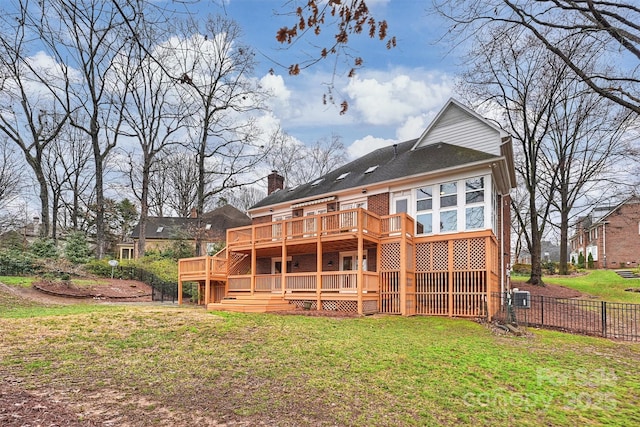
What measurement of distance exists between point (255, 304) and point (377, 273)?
4.99 m

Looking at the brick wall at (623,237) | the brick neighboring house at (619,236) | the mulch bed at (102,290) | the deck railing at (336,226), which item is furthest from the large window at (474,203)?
the brick wall at (623,237)

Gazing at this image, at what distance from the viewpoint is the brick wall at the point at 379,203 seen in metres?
17.4

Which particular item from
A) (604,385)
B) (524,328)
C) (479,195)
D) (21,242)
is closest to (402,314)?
(524,328)

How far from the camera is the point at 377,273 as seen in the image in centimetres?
1562

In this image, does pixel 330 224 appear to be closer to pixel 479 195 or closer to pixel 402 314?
pixel 402 314

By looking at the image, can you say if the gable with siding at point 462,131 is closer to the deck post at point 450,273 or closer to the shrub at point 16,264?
the deck post at point 450,273

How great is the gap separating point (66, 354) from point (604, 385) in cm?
938

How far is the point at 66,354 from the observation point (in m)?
7.34

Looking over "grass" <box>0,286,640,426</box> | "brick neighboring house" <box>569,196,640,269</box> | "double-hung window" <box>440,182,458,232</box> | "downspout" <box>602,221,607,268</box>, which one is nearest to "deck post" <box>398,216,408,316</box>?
"double-hung window" <box>440,182,458,232</box>

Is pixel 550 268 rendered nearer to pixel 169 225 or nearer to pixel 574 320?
pixel 574 320

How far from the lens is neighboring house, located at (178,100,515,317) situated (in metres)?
14.6

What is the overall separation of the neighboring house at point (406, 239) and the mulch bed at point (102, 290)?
16.1ft

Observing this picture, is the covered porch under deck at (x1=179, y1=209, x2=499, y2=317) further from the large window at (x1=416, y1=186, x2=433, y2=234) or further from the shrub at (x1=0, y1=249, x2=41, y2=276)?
the shrub at (x1=0, y1=249, x2=41, y2=276)

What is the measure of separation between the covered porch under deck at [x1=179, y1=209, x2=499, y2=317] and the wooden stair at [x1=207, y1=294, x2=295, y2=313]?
4 centimetres
